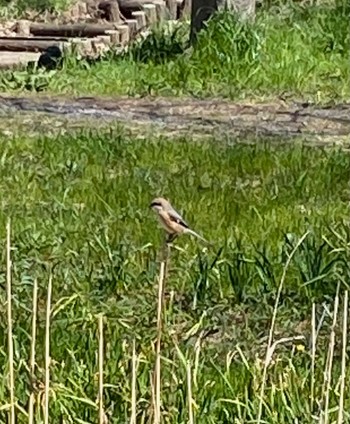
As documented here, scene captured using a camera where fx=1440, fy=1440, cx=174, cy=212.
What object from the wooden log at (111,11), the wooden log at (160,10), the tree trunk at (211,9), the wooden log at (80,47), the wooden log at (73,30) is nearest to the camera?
the tree trunk at (211,9)

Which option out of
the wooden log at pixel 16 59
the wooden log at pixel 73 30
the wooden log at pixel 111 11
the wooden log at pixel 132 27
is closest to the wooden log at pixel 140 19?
the wooden log at pixel 132 27

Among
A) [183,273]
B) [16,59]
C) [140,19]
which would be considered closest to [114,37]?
[140,19]

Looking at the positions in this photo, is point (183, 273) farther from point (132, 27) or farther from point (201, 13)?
point (132, 27)

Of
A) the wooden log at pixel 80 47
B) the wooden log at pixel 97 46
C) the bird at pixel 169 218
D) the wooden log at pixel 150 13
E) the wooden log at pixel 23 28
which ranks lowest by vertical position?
the wooden log at pixel 23 28

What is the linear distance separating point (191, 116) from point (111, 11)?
651cm

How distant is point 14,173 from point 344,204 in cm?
154

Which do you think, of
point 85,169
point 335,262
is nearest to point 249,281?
point 335,262

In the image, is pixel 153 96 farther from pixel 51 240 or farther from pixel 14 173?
pixel 51 240

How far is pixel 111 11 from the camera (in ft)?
47.2

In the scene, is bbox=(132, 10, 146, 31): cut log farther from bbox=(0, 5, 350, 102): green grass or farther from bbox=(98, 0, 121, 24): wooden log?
bbox=(0, 5, 350, 102): green grass

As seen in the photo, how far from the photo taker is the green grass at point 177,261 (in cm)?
346

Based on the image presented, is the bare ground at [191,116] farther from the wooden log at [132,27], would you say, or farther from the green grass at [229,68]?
the wooden log at [132,27]

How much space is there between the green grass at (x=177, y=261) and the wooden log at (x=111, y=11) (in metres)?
7.22

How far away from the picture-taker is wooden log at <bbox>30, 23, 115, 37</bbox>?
12.8 meters
